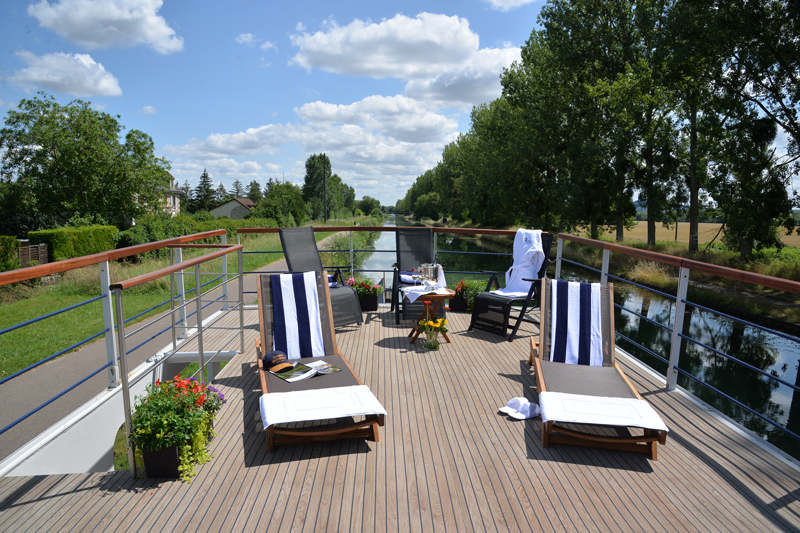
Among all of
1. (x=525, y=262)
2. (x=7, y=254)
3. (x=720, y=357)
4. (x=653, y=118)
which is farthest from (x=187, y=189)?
(x=525, y=262)

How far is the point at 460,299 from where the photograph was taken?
5.62 meters

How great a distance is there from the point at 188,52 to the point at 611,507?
14.1m

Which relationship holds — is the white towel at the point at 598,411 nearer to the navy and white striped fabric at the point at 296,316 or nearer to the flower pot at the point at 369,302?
the navy and white striped fabric at the point at 296,316

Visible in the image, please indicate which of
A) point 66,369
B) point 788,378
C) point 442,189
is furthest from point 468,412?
point 442,189

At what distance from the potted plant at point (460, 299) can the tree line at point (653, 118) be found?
11396mm

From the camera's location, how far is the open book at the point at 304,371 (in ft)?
9.34

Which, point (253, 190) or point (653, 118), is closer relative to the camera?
point (653, 118)

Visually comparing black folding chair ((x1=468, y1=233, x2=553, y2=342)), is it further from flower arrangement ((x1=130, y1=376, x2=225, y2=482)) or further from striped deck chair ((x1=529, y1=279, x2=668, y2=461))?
flower arrangement ((x1=130, y1=376, x2=225, y2=482))

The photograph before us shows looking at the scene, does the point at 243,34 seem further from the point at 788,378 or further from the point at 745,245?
the point at 745,245

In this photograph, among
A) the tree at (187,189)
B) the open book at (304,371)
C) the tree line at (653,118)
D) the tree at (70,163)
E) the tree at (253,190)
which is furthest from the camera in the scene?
the tree at (253,190)

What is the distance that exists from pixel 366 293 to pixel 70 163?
21.6m

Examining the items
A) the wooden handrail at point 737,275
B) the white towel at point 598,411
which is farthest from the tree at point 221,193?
the white towel at point 598,411

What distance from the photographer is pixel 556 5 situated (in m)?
19.1

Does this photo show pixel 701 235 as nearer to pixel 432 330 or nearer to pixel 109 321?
pixel 432 330
